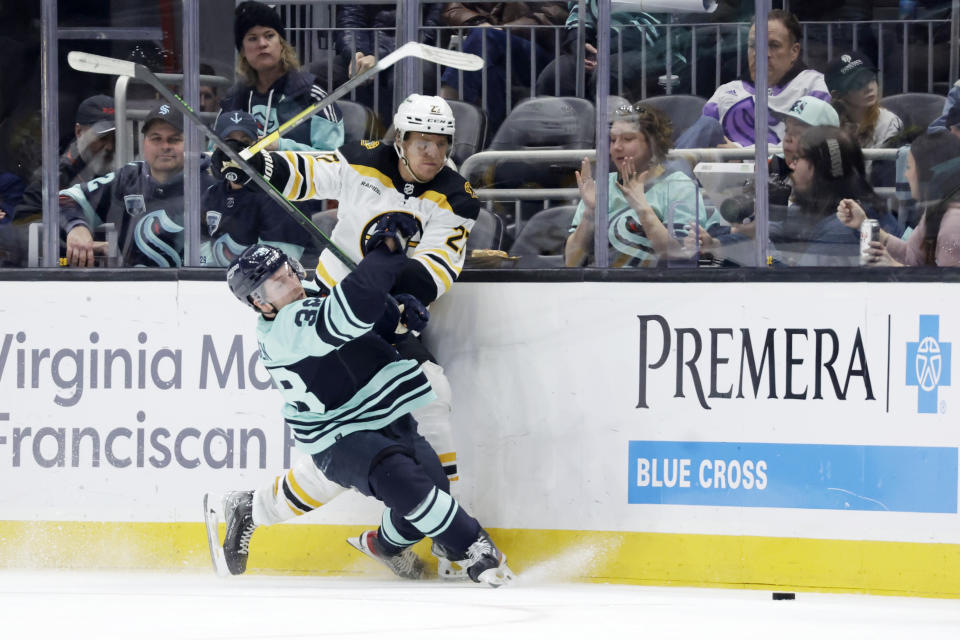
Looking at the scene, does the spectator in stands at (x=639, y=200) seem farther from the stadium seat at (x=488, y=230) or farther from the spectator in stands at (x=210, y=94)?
the spectator in stands at (x=210, y=94)

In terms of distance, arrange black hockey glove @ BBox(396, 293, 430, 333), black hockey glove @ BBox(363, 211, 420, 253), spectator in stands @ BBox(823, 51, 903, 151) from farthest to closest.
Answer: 1. spectator in stands @ BBox(823, 51, 903, 151)
2. black hockey glove @ BBox(396, 293, 430, 333)
3. black hockey glove @ BBox(363, 211, 420, 253)

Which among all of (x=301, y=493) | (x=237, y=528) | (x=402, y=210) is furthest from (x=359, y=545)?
(x=402, y=210)

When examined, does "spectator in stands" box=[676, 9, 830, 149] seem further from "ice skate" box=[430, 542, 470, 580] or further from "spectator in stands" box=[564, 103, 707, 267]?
"ice skate" box=[430, 542, 470, 580]

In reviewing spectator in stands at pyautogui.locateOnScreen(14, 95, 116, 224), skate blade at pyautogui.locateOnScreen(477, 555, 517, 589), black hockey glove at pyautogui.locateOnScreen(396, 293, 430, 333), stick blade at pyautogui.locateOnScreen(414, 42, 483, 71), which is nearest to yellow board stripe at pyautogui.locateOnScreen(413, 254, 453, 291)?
black hockey glove at pyautogui.locateOnScreen(396, 293, 430, 333)

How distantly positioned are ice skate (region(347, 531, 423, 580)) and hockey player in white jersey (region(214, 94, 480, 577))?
90mm

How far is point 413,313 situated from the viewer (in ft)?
13.3

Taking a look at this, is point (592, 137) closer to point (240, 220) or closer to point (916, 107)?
point (916, 107)

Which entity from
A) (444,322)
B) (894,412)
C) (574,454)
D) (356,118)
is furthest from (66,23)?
(894,412)

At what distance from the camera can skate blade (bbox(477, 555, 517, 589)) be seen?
409 centimetres

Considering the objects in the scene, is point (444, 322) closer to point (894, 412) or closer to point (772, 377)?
point (772, 377)

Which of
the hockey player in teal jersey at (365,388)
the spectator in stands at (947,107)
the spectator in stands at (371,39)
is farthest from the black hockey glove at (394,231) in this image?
the spectator in stands at (947,107)

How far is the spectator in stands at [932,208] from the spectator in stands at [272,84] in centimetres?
182

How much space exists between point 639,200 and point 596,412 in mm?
703

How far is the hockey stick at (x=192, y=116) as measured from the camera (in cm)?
412
